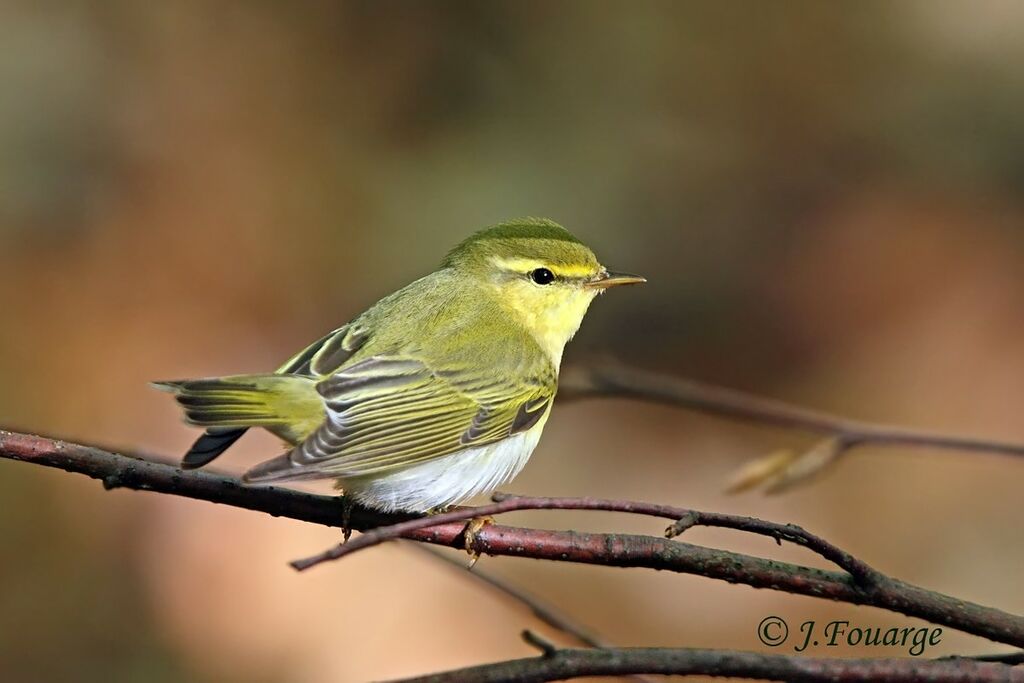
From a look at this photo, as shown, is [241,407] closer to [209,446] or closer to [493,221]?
[209,446]

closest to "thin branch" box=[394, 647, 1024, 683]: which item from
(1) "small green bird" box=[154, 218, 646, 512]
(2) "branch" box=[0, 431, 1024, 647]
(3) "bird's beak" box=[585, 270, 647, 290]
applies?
(2) "branch" box=[0, 431, 1024, 647]

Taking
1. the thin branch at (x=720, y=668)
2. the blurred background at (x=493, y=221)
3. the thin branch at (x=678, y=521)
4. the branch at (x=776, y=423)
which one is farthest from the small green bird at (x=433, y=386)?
the blurred background at (x=493, y=221)

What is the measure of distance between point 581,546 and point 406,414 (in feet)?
3.07

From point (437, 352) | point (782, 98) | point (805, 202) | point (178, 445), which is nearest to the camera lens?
point (437, 352)

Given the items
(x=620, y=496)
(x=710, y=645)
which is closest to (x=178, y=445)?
(x=620, y=496)

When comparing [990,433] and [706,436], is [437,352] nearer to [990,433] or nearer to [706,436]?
[706,436]

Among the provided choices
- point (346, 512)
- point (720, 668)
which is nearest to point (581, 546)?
point (720, 668)

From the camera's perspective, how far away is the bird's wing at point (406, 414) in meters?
2.63

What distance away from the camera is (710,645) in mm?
4789

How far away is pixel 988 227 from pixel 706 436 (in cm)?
213

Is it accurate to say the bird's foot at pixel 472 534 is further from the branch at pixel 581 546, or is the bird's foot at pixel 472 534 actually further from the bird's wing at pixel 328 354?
the bird's wing at pixel 328 354

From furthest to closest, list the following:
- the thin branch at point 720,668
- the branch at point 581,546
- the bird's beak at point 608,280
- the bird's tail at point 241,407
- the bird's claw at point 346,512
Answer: the bird's beak at point 608,280 < the bird's claw at point 346,512 < the bird's tail at point 241,407 < the branch at point 581,546 < the thin branch at point 720,668

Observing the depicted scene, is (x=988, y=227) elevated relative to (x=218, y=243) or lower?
elevated

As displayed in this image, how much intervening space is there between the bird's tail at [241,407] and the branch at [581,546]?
85mm
